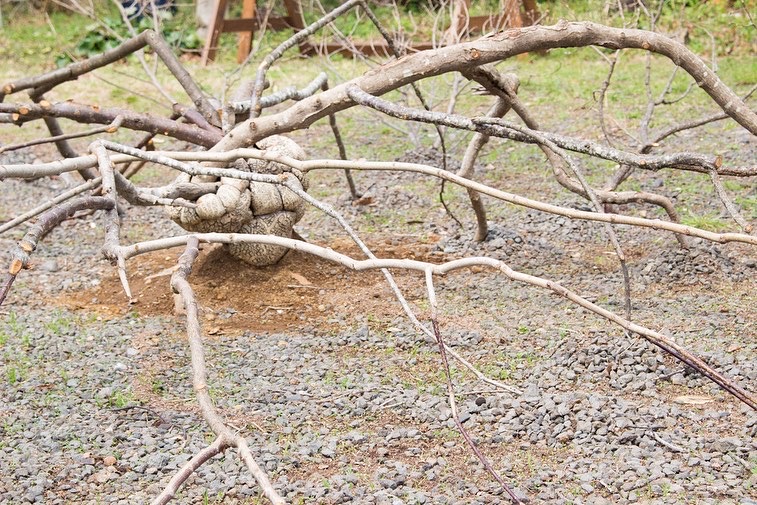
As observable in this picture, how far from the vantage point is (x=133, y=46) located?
13.4ft

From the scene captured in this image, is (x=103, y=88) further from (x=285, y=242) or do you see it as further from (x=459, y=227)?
(x=285, y=242)

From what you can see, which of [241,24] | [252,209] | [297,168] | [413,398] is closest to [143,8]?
[252,209]

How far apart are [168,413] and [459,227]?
80.2 inches

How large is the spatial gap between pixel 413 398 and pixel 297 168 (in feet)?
2.75

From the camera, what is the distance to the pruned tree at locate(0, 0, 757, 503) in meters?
2.07

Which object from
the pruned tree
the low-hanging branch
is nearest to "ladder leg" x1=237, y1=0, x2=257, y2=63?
the pruned tree

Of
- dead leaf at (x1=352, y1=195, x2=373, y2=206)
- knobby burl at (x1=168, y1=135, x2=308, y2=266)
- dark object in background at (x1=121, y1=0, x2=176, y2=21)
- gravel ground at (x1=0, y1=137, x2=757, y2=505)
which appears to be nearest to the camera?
gravel ground at (x1=0, y1=137, x2=757, y2=505)

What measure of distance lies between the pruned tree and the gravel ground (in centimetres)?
14

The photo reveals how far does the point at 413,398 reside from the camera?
2.87 meters

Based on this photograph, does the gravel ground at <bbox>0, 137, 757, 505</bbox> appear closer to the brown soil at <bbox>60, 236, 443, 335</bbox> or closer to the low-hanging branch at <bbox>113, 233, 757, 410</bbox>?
the brown soil at <bbox>60, 236, 443, 335</bbox>

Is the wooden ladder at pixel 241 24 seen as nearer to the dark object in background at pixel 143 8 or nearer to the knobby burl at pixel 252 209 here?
the dark object in background at pixel 143 8

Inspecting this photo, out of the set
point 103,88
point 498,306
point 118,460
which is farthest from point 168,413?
point 103,88

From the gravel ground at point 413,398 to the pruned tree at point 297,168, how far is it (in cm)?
14

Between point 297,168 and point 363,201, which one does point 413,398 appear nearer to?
point 297,168
